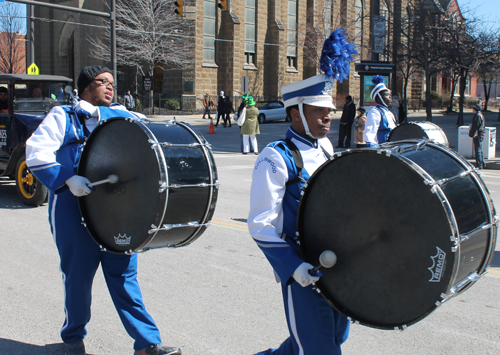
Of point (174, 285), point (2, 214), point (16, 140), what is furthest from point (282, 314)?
point (16, 140)

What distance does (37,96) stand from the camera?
1030 centimetres

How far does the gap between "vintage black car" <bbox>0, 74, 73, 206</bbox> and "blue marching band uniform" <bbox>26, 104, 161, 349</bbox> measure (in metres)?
5.88

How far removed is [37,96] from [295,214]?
8742mm

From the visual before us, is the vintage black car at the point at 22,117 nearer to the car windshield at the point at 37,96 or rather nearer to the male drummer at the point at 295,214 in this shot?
the car windshield at the point at 37,96

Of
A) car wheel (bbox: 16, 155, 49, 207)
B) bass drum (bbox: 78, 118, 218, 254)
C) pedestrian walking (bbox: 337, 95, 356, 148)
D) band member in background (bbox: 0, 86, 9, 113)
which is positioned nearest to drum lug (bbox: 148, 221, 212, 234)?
bass drum (bbox: 78, 118, 218, 254)

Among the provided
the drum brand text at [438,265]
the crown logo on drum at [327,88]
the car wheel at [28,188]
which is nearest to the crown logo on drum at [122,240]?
the crown logo on drum at [327,88]

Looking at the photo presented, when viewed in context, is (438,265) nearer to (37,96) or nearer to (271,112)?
(37,96)

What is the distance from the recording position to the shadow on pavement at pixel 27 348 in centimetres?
386

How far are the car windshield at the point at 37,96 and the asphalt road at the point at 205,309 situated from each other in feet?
12.4

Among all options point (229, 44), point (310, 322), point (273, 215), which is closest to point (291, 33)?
point (229, 44)

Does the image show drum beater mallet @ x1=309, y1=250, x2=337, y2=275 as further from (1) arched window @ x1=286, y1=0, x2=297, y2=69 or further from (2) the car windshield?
(1) arched window @ x1=286, y1=0, x2=297, y2=69

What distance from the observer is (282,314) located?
14.9 feet

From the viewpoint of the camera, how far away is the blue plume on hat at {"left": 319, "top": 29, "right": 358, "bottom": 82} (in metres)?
2.80

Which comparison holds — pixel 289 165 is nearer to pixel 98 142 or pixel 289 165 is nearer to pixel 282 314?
pixel 98 142
